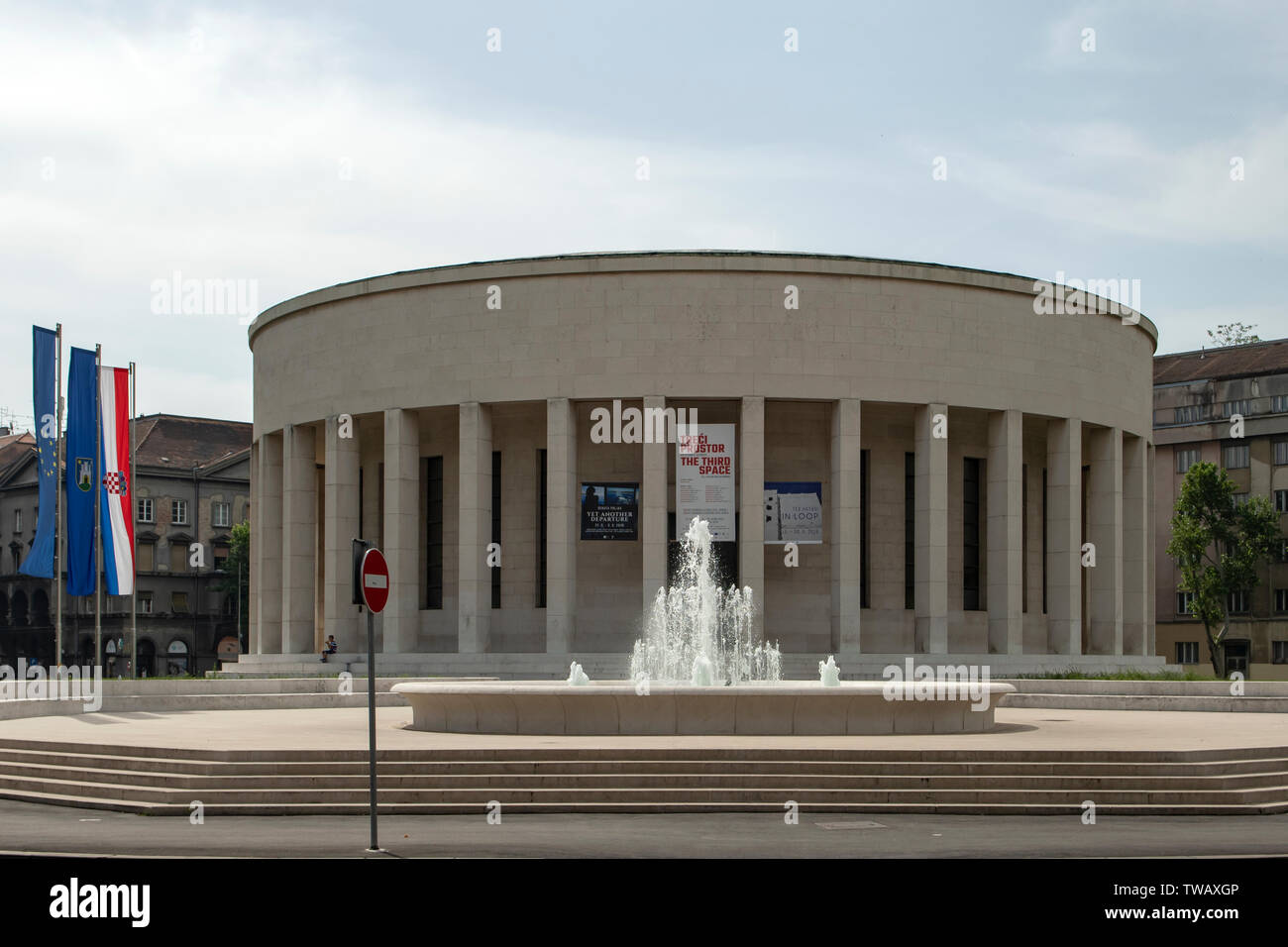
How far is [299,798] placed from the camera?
17.4 meters

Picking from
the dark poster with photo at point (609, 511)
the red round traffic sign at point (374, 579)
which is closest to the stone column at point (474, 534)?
the dark poster with photo at point (609, 511)

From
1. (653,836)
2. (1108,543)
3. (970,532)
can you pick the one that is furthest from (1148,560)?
(653,836)

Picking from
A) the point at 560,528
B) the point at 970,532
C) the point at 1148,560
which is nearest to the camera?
the point at 560,528

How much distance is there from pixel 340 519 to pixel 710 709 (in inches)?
928

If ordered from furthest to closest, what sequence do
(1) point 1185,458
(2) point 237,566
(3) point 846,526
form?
(2) point 237,566 → (1) point 1185,458 → (3) point 846,526

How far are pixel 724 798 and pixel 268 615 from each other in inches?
1232

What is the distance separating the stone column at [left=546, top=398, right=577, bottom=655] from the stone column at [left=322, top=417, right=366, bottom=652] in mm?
6537

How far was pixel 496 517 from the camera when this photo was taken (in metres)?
43.0

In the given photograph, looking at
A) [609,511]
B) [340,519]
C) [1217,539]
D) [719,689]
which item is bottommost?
[719,689]

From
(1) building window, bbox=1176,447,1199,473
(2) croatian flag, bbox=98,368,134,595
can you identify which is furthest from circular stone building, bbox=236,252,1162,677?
(1) building window, bbox=1176,447,1199,473

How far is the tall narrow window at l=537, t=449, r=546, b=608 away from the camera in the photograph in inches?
1658

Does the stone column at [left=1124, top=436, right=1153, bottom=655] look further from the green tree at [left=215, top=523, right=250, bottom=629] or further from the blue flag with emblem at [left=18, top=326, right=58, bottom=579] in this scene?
the green tree at [left=215, top=523, right=250, bottom=629]

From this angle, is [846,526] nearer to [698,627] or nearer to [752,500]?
[752,500]

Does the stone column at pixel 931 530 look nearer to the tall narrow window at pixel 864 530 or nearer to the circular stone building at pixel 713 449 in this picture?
the circular stone building at pixel 713 449
